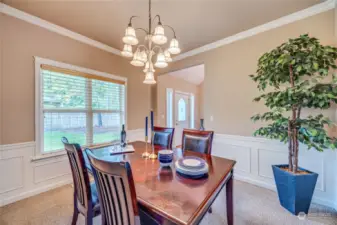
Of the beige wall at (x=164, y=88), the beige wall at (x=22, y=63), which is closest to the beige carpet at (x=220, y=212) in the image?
the beige wall at (x=22, y=63)

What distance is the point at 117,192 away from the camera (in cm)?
85

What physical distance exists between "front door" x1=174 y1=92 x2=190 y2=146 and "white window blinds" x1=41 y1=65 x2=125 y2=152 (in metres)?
2.13

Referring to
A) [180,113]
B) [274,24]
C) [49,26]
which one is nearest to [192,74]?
[180,113]

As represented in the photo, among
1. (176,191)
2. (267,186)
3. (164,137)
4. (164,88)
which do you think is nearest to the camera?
(176,191)

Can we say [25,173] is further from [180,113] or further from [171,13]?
[180,113]

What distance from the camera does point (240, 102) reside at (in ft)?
8.92

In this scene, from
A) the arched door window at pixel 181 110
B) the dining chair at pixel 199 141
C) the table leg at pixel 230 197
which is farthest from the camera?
the arched door window at pixel 181 110

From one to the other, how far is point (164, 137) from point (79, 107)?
5.59 ft

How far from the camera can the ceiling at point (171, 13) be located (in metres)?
1.98

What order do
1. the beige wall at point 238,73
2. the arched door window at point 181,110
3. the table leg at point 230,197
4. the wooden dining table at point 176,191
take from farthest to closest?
the arched door window at point 181,110
the beige wall at point 238,73
the table leg at point 230,197
the wooden dining table at point 176,191

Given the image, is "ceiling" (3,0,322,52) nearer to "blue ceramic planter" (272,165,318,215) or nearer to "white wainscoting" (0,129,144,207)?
"white wainscoting" (0,129,144,207)

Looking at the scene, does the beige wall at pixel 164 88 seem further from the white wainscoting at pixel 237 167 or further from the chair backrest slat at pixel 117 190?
the chair backrest slat at pixel 117 190

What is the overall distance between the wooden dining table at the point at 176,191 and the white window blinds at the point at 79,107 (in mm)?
1786

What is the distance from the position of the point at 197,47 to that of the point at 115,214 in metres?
3.23
